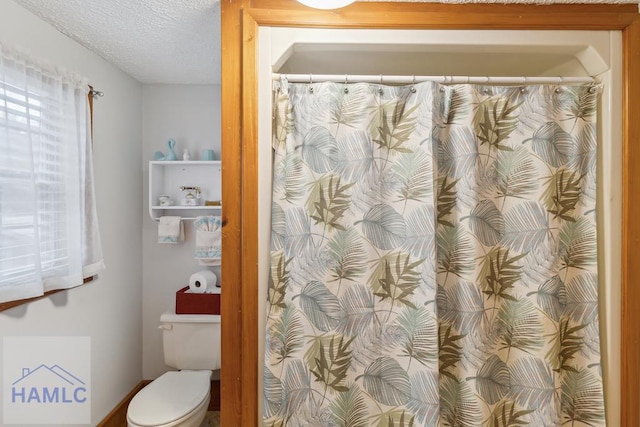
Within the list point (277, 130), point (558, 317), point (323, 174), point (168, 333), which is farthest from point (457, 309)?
point (168, 333)

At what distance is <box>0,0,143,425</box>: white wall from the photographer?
1624 millimetres

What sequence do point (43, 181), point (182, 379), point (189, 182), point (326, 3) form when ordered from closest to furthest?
point (326, 3) < point (43, 181) < point (182, 379) < point (189, 182)

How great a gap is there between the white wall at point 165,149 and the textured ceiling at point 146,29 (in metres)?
0.28

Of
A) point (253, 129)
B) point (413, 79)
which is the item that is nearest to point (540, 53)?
point (413, 79)

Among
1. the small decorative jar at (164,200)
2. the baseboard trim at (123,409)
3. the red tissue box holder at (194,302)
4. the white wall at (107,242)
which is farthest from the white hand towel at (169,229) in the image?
the baseboard trim at (123,409)

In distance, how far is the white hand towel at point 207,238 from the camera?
2.35 m

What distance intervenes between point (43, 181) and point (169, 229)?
86 centimetres

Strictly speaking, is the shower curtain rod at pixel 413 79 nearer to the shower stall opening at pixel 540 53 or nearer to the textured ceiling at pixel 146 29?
the shower stall opening at pixel 540 53

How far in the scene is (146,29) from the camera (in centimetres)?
172

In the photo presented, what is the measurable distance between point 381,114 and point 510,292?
925 millimetres

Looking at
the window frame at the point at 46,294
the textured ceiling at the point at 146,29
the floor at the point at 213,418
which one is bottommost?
the floor at the point at 213,418

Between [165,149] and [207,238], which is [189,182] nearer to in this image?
[165,149]

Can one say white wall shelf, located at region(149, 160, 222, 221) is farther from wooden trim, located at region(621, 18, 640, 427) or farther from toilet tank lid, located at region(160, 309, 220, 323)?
wooden trim, located at region(621, 18, 640, 427)

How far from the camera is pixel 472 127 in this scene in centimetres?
143
